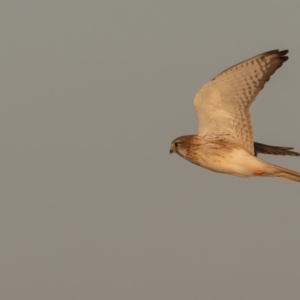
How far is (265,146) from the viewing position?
18.5 meters

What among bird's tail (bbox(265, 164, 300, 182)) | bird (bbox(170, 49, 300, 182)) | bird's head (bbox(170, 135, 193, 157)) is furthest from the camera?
bird's head (bbox(170, 135, 193, 157))

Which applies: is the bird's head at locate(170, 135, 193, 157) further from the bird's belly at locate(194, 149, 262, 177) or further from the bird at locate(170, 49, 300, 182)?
the bird's belly at locate(194, 149, 262, 177)

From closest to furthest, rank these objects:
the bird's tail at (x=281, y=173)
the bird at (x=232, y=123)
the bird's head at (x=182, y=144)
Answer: the bird's tail at (x=281, y=173) → the bird at (x=232, y=123) → the bird's head at (x=182, y=144)

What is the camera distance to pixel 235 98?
55.6ft

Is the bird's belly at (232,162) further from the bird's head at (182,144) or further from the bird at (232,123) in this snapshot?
the bird's head at (182,144)

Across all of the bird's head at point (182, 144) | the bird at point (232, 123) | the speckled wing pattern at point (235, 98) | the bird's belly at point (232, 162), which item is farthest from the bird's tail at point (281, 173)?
the bird's head at point (182, 144)

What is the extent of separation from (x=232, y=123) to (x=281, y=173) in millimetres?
971

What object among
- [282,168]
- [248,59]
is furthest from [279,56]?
[282,168]

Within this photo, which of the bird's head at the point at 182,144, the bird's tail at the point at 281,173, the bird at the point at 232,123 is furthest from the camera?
the bird's head at the point at 182,144

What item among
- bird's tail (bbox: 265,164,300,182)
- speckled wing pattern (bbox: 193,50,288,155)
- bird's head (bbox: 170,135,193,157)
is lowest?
bird's tail (bbox: 265,164,300,182)

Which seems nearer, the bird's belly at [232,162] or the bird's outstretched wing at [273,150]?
the bird's belly at [232,162]

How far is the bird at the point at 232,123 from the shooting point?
16703 millimetres

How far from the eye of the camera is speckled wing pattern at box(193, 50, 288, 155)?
54.9 ft

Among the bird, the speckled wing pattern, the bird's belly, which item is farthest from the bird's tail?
the speckled wing pattern
